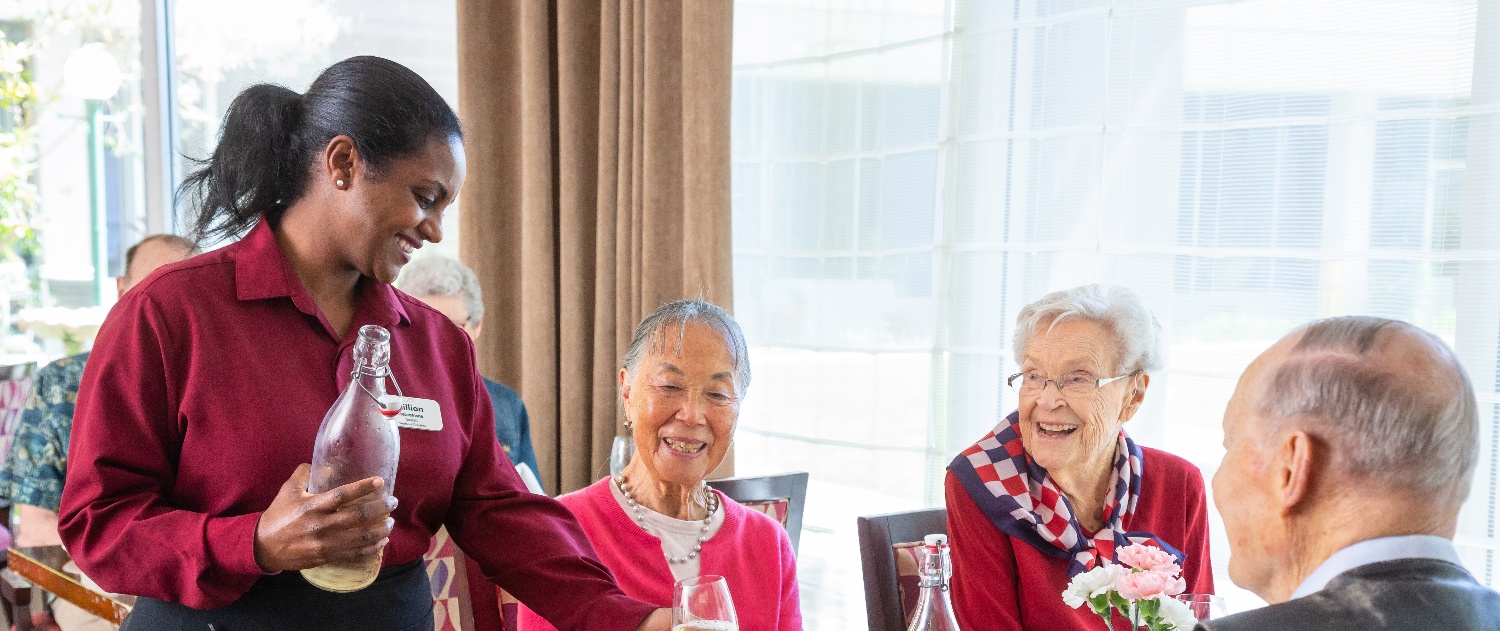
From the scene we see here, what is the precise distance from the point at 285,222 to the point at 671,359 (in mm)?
830

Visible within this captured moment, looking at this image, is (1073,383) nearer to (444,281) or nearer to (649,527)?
(649,527)

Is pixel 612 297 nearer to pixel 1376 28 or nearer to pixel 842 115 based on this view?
pixel 842 115

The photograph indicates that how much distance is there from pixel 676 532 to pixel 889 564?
0.44 m

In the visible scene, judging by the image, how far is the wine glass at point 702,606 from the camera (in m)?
1.36

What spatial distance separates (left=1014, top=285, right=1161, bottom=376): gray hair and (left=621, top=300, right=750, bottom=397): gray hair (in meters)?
0.60

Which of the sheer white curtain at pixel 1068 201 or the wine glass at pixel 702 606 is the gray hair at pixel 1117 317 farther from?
the wine glass at pixel 702 606

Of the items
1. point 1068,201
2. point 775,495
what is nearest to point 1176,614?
point 775,495

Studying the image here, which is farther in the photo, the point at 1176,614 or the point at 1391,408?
the point at 1176,614

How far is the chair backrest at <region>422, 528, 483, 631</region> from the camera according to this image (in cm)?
226

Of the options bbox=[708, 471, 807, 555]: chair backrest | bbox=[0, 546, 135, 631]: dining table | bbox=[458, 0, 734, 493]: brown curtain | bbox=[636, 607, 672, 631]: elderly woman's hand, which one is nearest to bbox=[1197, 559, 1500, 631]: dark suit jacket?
bbox=[636, 607, 672, 631]: elderly woman's hand

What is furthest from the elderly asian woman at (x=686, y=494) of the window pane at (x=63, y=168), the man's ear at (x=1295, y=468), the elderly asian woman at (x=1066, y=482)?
the window pane at (x=63, y=168)

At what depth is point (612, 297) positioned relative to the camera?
147 inches

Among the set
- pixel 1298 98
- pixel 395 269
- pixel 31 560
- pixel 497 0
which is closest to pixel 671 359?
pixel 395 269

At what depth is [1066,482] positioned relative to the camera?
2.32m
